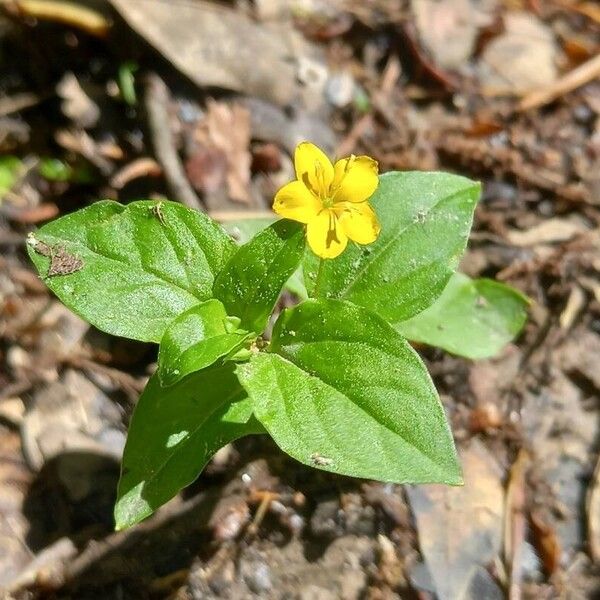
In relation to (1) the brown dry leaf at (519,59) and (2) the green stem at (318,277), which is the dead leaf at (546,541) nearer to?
(2) the green stem at (318,277)

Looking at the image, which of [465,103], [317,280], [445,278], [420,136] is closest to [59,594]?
[317,280]

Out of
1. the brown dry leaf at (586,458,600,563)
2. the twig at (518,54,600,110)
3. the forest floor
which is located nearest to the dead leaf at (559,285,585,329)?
the forest floor

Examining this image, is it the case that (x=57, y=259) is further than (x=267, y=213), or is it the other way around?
(x=267, y=213)

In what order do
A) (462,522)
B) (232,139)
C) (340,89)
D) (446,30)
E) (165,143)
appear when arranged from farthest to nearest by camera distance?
(446,30)
(340,89)
(232,139)
(165,143)
(462,522)

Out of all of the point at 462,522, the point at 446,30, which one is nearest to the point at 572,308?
the point at 462,522

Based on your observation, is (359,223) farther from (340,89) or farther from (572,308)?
(340,89)

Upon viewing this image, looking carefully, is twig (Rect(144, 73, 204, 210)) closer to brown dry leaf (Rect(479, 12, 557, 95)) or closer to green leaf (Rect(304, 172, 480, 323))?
green leaf (Rect(304, 172, 480, 323))

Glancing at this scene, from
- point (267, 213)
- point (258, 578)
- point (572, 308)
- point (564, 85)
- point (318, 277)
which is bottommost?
point (258, 578)
